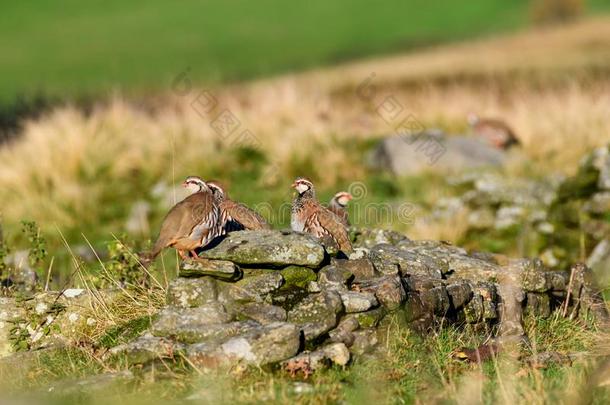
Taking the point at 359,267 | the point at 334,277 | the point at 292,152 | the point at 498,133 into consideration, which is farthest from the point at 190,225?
the point at 498,133

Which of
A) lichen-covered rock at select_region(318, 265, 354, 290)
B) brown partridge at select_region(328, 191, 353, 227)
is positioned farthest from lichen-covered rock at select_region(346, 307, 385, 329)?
brown partridge at select_region(328, 191, 353, 227)

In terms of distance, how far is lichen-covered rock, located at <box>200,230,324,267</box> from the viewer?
10.1 meters

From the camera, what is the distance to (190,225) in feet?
34.3

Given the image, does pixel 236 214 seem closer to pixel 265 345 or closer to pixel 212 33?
pixel 265 345

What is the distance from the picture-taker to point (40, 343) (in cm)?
1054

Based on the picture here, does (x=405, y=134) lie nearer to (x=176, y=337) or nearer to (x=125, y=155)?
(x=125, y=155)

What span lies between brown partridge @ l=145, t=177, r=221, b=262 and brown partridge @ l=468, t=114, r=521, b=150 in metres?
13.6

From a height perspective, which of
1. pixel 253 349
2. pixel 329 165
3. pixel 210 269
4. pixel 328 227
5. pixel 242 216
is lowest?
pixel 253 349

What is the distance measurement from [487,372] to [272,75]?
1946 inches

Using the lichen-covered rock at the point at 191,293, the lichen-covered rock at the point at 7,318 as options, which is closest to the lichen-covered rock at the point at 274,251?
the lichen-covered rock at the point at 191,293

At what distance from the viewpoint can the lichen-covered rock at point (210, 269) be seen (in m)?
9.95

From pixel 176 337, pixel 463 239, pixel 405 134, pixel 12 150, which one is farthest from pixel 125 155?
pixel 176 337

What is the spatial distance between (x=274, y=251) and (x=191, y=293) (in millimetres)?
954

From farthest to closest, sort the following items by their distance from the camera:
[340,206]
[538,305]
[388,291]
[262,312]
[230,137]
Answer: [230,137]
[340,206]
[538,305]
[388,291]
[262,312]
